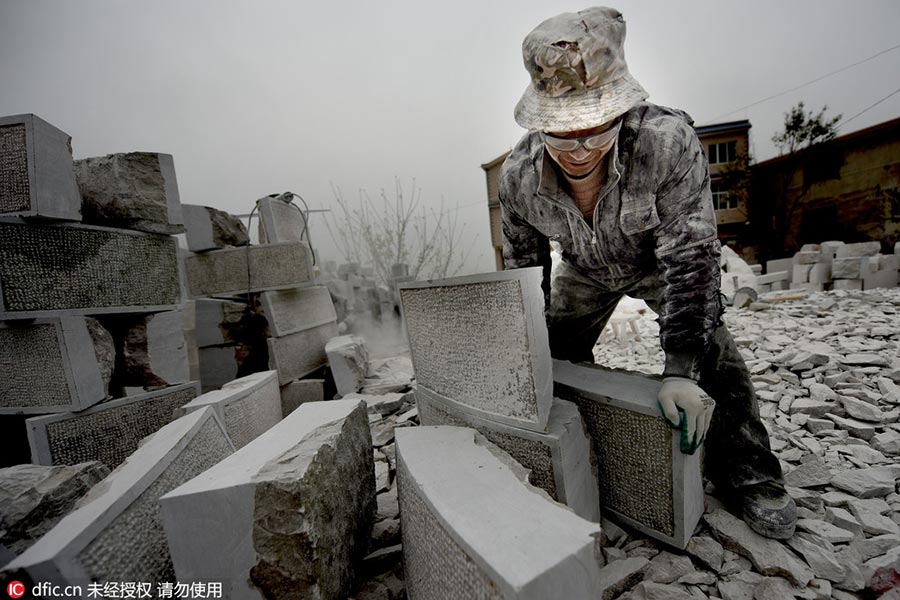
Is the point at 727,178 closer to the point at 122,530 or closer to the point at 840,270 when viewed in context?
the point at 840,270

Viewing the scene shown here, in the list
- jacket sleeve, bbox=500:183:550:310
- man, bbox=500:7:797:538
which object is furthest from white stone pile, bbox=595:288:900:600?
jacket sleeve, bbox=500:183:550:310

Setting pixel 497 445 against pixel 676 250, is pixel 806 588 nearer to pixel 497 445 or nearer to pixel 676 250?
pixel 497 445

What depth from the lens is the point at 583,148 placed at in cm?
147

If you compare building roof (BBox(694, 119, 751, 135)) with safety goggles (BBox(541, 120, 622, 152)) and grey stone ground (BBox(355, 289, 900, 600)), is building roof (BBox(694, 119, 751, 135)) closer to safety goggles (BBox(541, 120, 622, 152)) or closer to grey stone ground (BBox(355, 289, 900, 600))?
grey stone ground (BBox(355, 289, 900, 600))

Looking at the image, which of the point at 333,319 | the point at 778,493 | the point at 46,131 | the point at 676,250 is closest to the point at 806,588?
the point at 778,493

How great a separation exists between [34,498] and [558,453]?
187 cm

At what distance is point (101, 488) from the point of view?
116cm

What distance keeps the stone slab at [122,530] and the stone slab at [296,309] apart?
241cm

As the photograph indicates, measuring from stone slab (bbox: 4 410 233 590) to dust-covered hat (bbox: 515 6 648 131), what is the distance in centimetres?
182

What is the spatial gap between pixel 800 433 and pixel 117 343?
4.35m

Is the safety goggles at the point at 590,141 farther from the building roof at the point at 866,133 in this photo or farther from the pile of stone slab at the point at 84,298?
the building roof at the point at 866,133

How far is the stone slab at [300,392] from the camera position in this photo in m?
3.87

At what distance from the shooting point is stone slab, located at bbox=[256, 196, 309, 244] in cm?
409

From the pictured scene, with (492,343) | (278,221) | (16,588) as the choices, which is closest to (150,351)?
(16,588)
